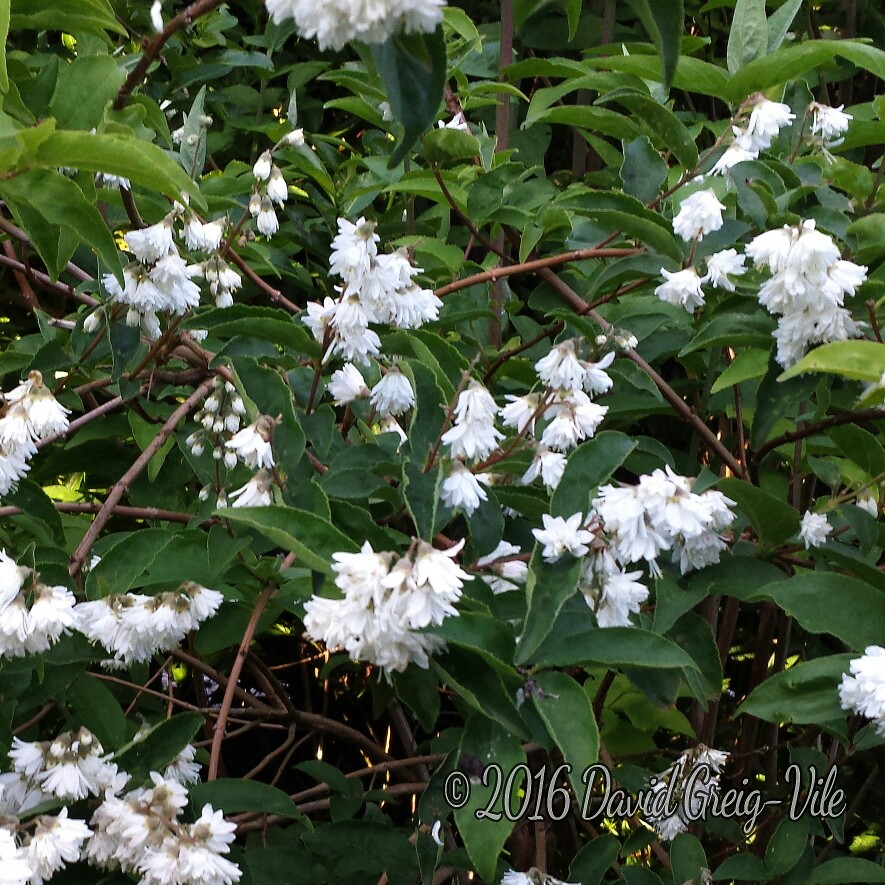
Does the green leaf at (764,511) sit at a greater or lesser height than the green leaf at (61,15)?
lesser

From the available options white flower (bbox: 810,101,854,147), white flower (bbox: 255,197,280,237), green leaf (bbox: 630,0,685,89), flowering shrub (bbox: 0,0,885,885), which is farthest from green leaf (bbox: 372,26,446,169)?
white flower (bbox: 810,101,854,147)

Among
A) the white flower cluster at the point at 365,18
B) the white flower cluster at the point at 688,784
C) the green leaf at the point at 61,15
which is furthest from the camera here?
the white flower cluster at the point at 688,784

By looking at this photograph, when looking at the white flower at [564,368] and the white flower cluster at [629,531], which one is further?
the white flower at [564,368]

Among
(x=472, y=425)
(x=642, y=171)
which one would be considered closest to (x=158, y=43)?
(x=472, y=425)

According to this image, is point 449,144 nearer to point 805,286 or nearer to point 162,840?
point 805,286

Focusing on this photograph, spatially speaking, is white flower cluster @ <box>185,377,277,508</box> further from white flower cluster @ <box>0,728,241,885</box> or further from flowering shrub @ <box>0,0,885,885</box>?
white flower cluster @ <box>0,728,241,885</box>

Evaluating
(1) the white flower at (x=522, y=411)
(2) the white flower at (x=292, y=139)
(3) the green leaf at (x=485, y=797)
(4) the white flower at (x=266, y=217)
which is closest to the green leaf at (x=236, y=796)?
(3) the green leaf at (x=485, y=797)

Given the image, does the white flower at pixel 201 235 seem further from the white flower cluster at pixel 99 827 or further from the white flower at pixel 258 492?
the white flower cluster at pixel 99 827

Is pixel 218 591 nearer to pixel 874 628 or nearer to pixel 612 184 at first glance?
pixel 874 628
